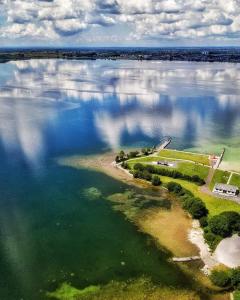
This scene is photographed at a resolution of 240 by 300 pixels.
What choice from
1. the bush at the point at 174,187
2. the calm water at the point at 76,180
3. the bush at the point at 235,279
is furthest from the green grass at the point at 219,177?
the bush at the point at 235,279

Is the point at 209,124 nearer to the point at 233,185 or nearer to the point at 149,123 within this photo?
the point at 149,123

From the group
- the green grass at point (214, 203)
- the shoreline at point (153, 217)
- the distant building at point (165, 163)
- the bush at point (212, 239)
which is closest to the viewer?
the shoreline at point (153, 217)

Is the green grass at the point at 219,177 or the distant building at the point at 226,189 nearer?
the distant building at the point at 226,189

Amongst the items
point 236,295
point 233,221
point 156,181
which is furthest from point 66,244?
point 233,221

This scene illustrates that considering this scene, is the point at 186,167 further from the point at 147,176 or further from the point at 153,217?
the point at 153,217

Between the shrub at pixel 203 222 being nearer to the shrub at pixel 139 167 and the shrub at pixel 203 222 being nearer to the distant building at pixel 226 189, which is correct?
the distant building at pixel 226 189

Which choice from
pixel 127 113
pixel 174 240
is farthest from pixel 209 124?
pixel 174 240
